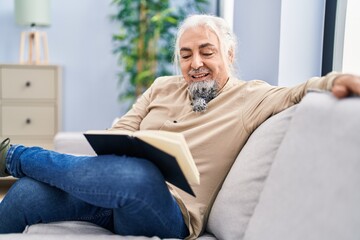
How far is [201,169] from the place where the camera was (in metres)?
1.44

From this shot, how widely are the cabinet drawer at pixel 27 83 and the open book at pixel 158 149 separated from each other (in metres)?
2.45

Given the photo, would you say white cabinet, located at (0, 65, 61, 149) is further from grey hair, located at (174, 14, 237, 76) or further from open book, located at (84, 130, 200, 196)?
open book, located at (84, 130, 200, 196)

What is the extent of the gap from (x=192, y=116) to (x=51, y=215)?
587 mm

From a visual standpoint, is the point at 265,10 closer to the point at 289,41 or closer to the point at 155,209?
the point at 289,41

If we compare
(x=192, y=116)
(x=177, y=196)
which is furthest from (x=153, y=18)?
(x=177, y=196)

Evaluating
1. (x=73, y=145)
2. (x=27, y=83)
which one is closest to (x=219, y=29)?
(x=73, y=145)

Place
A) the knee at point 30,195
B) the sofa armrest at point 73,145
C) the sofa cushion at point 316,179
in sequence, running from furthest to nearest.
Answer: the sofa armrest at point 73,145, the knee at point 30,195, the sofa cushion at point 316,179

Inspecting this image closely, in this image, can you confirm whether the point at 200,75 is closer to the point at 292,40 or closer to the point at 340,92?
the point at 292,40

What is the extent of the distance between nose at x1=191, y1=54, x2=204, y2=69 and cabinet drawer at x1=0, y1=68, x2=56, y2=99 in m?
2.18

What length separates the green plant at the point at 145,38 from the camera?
12.4ft

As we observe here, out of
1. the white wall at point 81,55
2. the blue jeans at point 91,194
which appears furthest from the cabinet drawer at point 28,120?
the blue jeans at point 91,194

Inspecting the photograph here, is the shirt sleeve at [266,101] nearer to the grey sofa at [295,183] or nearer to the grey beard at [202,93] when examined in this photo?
the grey sofa at [295,183]

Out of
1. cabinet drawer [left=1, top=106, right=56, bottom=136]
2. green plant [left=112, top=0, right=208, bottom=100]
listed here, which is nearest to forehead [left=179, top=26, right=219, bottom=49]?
green plant [left=112, top=0, right=208, bottom=100]

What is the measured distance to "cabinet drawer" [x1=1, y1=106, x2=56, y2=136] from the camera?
3543 millimetres
